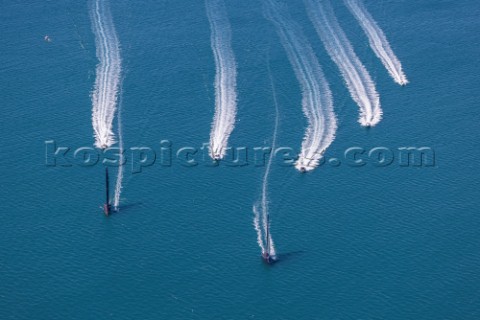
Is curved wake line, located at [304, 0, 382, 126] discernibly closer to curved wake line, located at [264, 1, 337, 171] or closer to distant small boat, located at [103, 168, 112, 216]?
curved wake line, located at [264, 1, 337, 171]

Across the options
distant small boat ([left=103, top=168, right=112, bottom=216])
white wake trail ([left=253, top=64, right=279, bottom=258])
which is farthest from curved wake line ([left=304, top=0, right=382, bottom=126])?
distant small boat ([left=103, top=168, right=112, bottom=216])

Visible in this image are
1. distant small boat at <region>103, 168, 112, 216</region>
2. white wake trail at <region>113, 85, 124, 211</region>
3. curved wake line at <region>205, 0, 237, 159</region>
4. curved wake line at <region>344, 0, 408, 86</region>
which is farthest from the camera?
curved wake line at <region>344, 0, 408, 86</region>

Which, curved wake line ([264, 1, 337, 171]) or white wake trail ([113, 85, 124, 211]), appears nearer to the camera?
white wake trail ([113, 85, 124, 211])

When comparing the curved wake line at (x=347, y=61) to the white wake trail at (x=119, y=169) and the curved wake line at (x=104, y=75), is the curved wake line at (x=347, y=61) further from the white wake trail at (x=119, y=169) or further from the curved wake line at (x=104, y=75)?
the white wake trail at (x=119, y=169)

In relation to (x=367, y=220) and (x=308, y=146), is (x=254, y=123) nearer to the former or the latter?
(x=308, y=146)

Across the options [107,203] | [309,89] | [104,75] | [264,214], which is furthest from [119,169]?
[309,89]

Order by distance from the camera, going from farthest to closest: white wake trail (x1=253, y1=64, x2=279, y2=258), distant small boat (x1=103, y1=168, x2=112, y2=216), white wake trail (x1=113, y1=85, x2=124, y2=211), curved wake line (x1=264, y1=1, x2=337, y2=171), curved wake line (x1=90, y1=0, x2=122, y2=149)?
curved wake line (x1=90, y1=0, x2=122, y2=149), curved wake line (x1=264, y1=1, x2=337, y2=171), white wake trail (x1=113, y1=85, x2=124, y2=211), distant small boat (x1=103, y1=168, x2=112, y2=216), white wake trail (x1=253, y1=64, x2=279, y2=258)

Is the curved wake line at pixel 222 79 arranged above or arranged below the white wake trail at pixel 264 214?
above

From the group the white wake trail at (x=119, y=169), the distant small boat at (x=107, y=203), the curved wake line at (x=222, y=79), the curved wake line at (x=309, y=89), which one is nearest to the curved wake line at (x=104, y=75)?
the white wake trail at (x=119, y=169)
